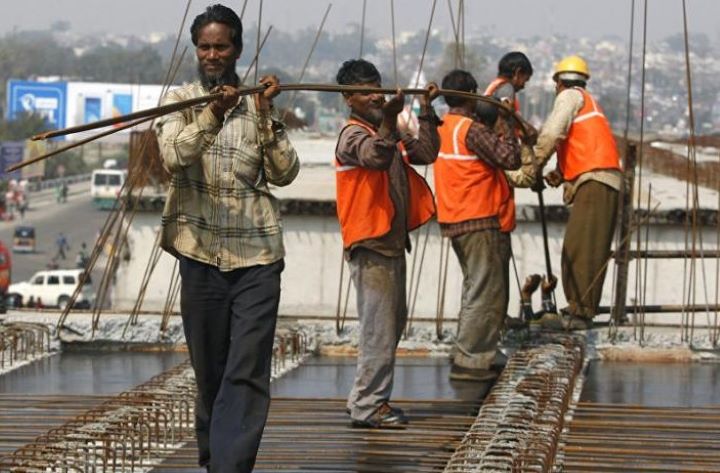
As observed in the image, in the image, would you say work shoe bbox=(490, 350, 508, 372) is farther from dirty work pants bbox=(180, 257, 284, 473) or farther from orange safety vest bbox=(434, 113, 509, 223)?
dirty work pants bbox=(180, 257, 284, 473)

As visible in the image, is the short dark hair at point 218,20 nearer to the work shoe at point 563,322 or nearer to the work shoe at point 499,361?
the work shoe at point 499,361

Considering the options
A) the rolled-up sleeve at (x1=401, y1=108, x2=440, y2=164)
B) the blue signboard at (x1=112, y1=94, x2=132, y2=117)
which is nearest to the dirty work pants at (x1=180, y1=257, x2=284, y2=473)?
the rolled-up sleeve at (x1=401, y1=108, x2=440, y2=164)

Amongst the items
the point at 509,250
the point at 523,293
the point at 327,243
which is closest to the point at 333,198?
the point at 327,243

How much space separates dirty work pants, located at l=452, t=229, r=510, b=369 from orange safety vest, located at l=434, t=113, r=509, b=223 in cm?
11

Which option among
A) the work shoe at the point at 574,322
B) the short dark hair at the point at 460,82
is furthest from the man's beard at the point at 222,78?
the work shoe at the point at 574,322

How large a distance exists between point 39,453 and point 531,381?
2311 millimetres

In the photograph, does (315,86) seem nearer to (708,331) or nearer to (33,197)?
(708,331)

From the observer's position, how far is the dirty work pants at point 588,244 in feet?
28.9

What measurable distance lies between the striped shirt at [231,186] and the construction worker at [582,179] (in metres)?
3.37

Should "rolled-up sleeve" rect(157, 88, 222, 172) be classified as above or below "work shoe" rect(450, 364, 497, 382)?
above

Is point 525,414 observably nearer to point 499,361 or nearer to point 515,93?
point 499,361

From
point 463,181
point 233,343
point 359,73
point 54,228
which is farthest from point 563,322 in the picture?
point 54,228

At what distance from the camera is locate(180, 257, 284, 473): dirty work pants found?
5.39m

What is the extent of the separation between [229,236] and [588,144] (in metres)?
3.71
